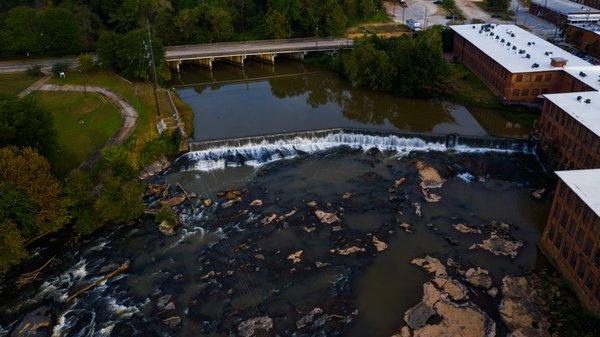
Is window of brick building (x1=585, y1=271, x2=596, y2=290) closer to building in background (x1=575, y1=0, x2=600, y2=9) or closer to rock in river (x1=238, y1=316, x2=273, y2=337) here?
rock in river (x1=238, y1=316, x2=273, y2=337)

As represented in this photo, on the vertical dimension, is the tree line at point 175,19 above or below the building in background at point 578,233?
above

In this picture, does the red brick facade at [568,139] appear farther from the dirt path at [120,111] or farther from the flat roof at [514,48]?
the dirt path at [120,111]

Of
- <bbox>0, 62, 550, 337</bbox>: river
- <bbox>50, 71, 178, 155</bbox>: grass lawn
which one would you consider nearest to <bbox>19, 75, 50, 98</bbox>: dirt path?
<bbox>50, 71, 178, 155</bbox>: grass lawn

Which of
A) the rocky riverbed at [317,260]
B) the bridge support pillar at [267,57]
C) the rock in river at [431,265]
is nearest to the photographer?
the rocky riverbed at [317,260]

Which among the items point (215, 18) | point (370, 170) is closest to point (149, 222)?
point (370, 170)

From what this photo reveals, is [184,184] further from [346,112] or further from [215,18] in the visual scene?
[215,18]

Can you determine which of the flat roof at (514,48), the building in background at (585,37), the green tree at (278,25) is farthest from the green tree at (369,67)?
the building in background at (585,37)

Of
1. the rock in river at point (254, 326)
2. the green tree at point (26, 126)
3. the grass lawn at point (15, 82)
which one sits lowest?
the rock in river at point (254, 326)

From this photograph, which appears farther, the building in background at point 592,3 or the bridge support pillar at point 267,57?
the building in background at point 592,3
